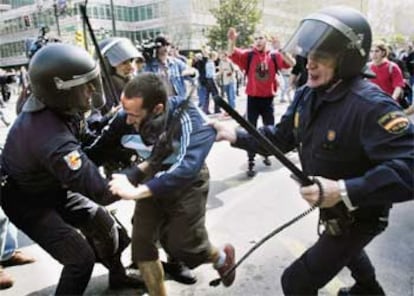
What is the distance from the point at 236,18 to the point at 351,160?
38649 millimetres

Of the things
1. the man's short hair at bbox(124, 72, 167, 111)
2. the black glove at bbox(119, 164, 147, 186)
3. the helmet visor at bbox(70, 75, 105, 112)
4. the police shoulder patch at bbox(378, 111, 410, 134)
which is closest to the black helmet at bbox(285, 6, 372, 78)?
the police shoulder patch at bbox(378, 111, 410, 134)

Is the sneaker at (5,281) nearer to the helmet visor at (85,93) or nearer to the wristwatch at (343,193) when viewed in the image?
the helmet visor at (85,93)

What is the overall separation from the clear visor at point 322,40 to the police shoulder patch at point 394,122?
377 millimetres

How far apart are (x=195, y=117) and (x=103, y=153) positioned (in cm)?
89

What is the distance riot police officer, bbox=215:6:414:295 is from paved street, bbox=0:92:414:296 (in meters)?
1.15

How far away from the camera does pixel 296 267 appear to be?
2326 millimetres

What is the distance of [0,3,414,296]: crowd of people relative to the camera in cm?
210

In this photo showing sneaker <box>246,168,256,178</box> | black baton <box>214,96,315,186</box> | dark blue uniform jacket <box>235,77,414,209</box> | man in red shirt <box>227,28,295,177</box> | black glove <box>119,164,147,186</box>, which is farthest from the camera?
man in red shirt <box>227,28,295,177</box>

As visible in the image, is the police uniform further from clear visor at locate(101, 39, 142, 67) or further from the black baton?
clear visor at locate(101, 39, 142, 67)

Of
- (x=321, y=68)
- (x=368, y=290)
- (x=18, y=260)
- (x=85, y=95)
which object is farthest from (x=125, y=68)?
(x=368, y=290)

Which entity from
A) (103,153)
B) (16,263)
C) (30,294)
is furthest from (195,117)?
(16,263)

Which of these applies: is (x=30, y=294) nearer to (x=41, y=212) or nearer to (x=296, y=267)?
(x=41, y=212)

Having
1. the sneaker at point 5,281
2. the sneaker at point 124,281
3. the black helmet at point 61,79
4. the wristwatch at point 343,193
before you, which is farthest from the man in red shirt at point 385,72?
the sneaker at point 5,281

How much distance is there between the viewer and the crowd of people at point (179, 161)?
2.10 m
